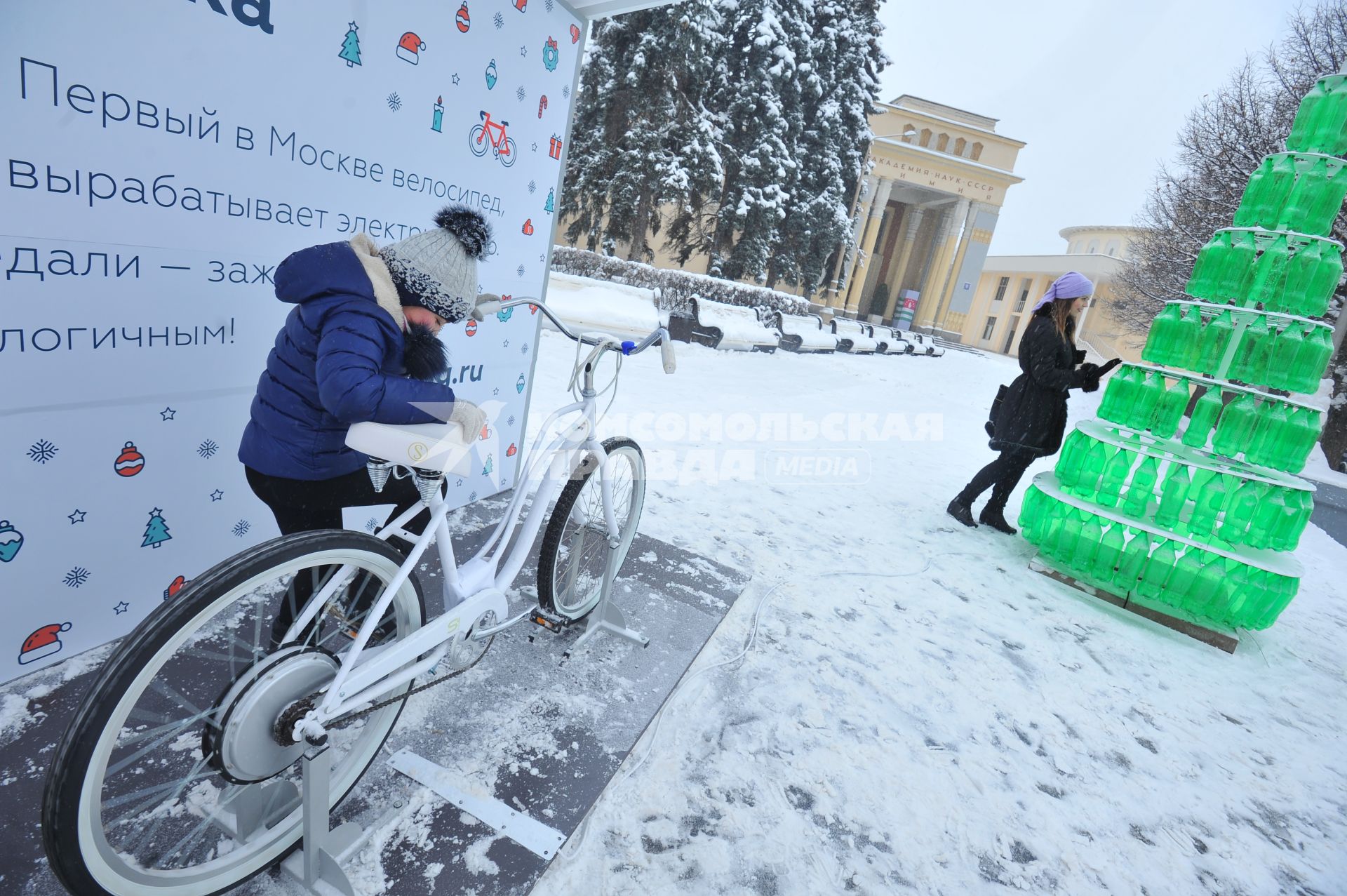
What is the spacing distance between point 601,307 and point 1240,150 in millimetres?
13202

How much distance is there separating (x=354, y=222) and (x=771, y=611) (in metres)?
2.73

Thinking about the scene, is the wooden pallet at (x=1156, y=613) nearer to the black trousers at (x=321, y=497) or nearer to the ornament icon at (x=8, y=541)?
the black trousers at (x=321, y=497)

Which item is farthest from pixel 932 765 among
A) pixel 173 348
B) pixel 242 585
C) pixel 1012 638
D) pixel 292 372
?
pixel 173 348

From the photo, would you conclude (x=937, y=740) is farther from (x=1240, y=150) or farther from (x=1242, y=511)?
(x=1240, y=150)

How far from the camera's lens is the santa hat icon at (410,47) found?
8.79 feet

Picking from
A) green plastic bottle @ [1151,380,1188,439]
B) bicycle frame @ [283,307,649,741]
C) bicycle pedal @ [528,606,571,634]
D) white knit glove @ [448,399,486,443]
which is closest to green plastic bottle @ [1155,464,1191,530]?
green plastic bottle @ [1151,380,1188,439]

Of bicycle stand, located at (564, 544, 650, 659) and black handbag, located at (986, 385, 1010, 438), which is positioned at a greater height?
black handbag, located at (986, 385, 1010, 438)

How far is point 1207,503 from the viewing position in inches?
154

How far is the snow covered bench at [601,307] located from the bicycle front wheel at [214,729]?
9.82m

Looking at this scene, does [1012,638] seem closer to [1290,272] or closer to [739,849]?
[739,849]

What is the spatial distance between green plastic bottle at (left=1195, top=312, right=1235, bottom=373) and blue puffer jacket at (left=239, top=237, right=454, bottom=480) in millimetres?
4467

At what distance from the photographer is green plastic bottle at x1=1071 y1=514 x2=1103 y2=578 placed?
4.32 metres

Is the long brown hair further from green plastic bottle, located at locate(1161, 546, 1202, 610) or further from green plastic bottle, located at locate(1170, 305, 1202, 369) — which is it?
green plastic bottle, located at locate(1161, 546, 1202, 610)

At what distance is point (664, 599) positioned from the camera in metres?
3.36
